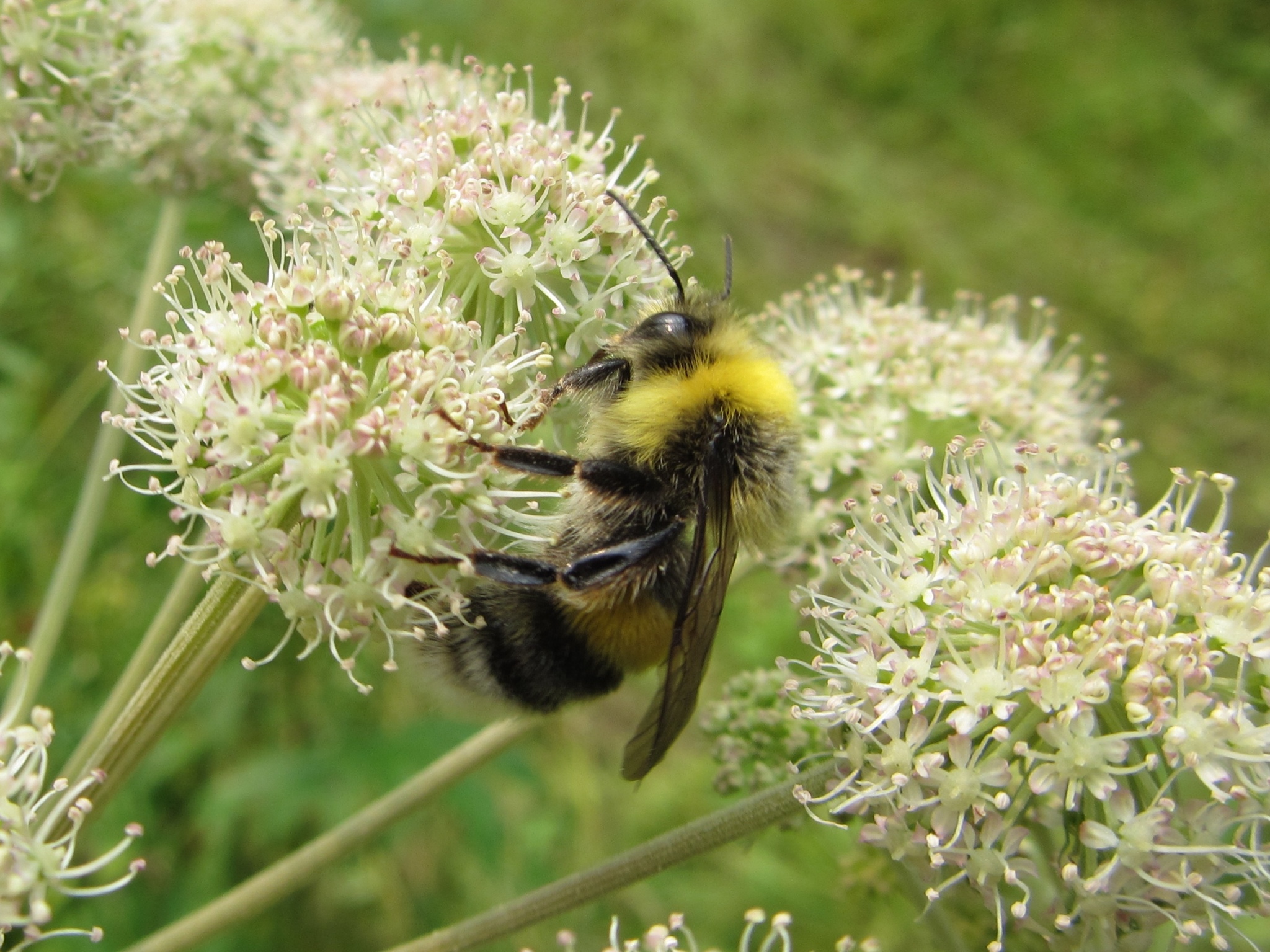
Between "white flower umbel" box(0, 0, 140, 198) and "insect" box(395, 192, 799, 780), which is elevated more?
"white flower umbel" box(0, 0, 140, 198)

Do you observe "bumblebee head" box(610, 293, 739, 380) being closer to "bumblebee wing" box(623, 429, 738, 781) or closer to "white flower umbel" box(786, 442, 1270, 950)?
"bumblebee wing" box(623, 429, 738, 781)

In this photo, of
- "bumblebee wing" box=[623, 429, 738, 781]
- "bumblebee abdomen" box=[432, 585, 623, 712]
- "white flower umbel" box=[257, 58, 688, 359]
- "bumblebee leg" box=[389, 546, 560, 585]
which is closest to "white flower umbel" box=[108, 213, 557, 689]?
"bumblebee leg" box=[389, 546, 560, 585]

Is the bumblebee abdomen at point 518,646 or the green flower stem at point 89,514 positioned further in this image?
the green flower stem at point 89,514

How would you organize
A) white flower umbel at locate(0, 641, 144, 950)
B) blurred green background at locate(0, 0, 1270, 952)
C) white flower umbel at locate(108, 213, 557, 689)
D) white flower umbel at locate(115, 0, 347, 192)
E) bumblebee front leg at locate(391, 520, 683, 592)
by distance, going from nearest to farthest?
white flower umbel at locate(0, 641, 144, 950) → white flower umbel at locate(108, 213, 557, 689) → bumblebee front leg at locate(391, 520, 683, 592) → white flower umbel at locate(115, 0, 347, 192) → blurred green background at locate(0, 0, 1270, 952)

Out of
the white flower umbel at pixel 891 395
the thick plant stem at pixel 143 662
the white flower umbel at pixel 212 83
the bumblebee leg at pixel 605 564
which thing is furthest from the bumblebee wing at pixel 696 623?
the white flower umbel at pixel 212 83

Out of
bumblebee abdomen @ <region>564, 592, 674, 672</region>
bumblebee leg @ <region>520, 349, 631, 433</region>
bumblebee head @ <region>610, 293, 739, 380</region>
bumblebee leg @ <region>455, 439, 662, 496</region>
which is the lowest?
bumblebee abdomen @ <region>564, 592, 674, 672</region>

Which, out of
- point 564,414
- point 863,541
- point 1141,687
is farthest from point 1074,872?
point 564,414

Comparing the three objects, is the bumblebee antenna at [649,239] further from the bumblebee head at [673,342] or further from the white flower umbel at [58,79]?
the white flower umbel at [58,79]
